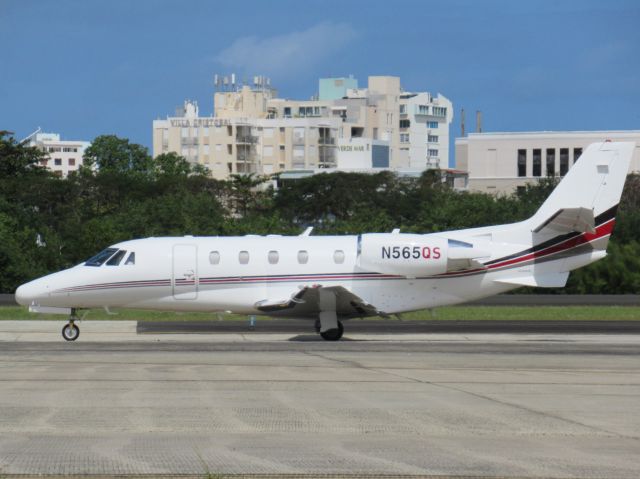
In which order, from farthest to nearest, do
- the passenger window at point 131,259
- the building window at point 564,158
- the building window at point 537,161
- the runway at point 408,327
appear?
1. the building window at point 564,158
2. the building window at point 537,161
3. the runway at point 408,327
4. the passenger window at point 131,259

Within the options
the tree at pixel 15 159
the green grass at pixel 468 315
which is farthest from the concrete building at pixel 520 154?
the green grass at pixel 468 315

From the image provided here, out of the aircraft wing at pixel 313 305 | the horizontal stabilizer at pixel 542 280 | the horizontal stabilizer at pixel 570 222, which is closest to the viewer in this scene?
the aircraft wing at pixel 313 305

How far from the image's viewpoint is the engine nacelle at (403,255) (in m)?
28.7

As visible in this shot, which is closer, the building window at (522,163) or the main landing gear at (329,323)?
the main landing gear at (329,323)

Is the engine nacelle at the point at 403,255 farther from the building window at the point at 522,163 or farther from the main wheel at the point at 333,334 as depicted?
the building window at the point at 522,163

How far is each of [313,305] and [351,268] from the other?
4.38ft

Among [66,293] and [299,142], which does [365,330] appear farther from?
[299,142]

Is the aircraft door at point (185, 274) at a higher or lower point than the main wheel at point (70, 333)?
higher

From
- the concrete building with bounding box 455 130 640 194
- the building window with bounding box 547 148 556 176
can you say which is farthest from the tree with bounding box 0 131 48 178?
the building window with bounding box 547 148 556 176

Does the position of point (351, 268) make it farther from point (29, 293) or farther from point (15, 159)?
point (15, 159)

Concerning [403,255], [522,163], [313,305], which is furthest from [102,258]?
[522,163]

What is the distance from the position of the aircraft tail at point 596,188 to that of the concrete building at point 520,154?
102217 millimetres

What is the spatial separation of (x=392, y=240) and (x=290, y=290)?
274cm

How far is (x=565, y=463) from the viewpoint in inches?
472
